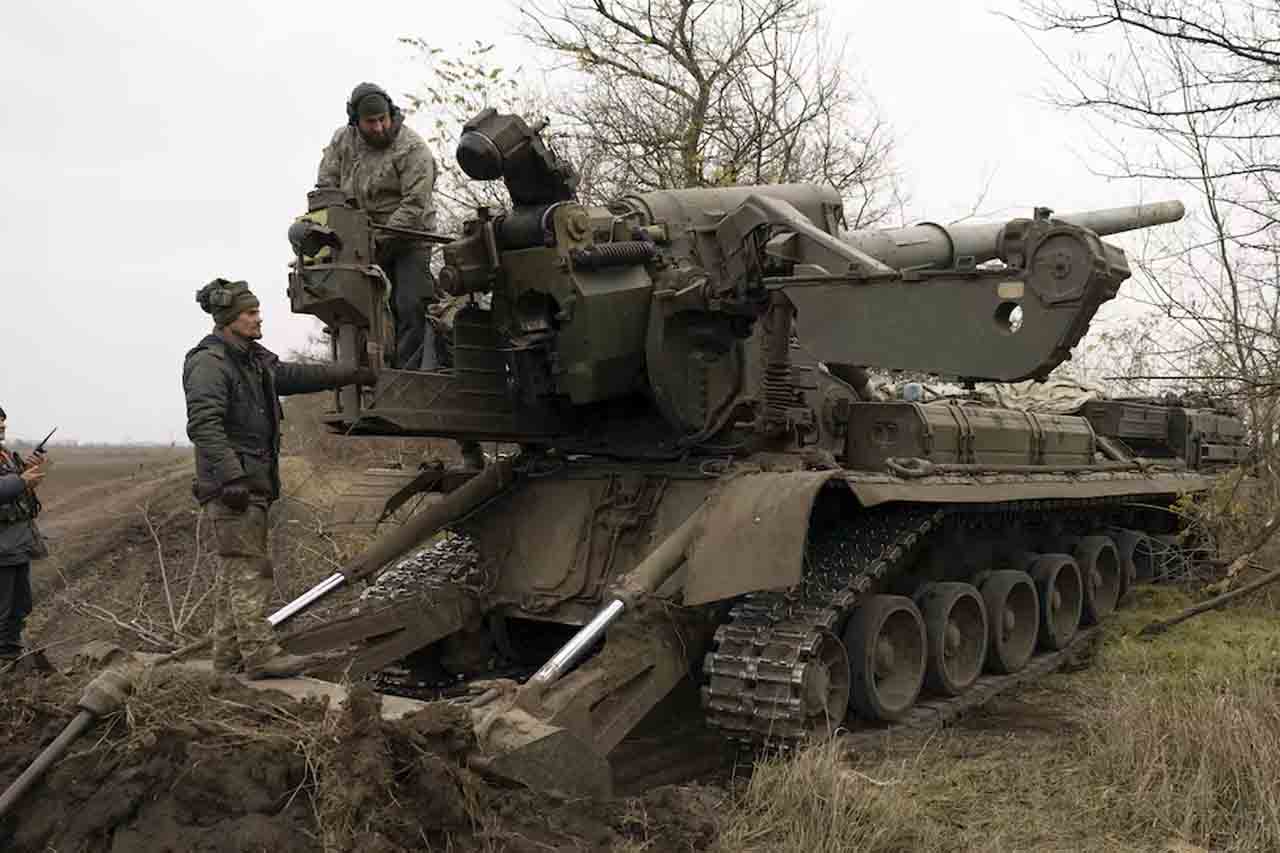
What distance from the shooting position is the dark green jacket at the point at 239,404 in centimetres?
557

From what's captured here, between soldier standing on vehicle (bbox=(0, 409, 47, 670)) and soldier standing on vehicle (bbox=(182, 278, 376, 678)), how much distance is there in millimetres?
2240

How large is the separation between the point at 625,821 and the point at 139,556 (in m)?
11.4

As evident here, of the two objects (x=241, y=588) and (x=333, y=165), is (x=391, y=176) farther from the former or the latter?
(x=241, y=588)

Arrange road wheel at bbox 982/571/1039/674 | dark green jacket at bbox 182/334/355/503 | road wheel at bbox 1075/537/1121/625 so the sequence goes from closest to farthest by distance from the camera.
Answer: dark green jacket at bbox 182/334/355/503 → road wheel at bbox 982/571/1039/674 → road wheel at bbox 1075/537/1121/625

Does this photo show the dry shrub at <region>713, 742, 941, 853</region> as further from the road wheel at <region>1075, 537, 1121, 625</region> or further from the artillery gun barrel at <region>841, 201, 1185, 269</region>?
the road wheel at <region>1075, 537, 1121, 625</region>

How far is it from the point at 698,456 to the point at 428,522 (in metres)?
1.69

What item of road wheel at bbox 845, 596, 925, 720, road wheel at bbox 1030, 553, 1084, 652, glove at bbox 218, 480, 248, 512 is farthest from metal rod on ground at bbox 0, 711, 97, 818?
road wheel at bbox 1030, 553, 1084, 652

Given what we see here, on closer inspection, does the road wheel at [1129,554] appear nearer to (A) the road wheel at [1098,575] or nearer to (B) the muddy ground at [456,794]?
(A) the road wheel at [1098,575]

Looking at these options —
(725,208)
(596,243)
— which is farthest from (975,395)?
(596,243)

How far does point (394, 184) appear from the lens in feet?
23.0

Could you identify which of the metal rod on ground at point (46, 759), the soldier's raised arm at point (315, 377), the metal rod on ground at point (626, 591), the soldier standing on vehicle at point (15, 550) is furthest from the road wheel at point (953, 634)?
the soldier standing on vehicle at point (15, 550)

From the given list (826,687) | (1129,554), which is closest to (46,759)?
(826,687)

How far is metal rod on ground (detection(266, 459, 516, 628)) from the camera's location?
7.27 m

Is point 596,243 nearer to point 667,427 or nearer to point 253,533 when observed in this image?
point 667,427
